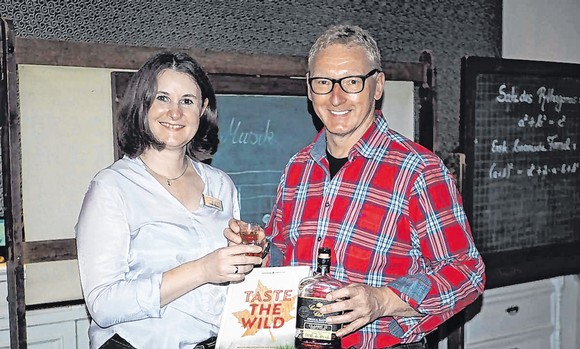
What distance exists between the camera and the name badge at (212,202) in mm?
1758

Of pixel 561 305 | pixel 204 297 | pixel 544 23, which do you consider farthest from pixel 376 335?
pixel 544 23

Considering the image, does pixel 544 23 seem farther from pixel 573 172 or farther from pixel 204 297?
pixel 204 297

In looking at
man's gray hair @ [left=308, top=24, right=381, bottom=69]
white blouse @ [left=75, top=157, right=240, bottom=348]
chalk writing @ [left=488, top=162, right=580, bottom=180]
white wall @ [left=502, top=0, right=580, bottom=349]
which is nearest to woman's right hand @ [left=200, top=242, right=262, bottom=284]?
white blouse @ [left=75, top=157, right=240, bottom=348]

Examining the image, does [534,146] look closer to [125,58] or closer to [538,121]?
[538,121]

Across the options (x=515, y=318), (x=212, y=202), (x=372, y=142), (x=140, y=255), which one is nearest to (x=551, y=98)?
(x=515, y=318)

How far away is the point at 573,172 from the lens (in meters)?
3.06

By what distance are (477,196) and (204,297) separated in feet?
4.81

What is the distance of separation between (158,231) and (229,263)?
22 cm

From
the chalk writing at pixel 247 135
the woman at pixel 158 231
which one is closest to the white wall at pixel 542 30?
the chalk writing at pixel 247 135

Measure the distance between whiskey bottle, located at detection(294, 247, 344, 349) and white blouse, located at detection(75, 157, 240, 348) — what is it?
25cm

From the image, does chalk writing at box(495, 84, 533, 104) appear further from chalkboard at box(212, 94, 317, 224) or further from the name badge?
the name badge

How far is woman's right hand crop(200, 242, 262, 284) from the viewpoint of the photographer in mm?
1534

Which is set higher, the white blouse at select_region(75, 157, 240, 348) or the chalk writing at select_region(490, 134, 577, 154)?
the chalk writing at select_region(490, 134, 577, 154)

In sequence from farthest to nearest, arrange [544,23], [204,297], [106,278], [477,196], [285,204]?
[544,23] → [477,196] → [285,204] → [204,297] → [106,278]
